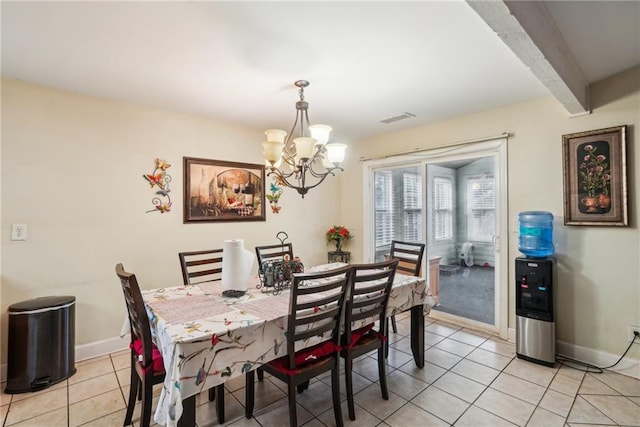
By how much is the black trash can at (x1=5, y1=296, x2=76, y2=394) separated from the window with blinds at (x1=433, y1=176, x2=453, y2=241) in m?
3.81

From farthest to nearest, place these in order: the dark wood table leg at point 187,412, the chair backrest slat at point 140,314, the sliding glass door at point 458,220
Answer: the sliding glass door at point 458,220, the chair backrest slat at point 140,314, the dark wood table leg at point 187,412

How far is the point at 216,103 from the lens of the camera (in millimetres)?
2945

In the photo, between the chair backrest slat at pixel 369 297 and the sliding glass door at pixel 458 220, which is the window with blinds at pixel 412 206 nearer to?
the sliding glass door at pixel 458 220

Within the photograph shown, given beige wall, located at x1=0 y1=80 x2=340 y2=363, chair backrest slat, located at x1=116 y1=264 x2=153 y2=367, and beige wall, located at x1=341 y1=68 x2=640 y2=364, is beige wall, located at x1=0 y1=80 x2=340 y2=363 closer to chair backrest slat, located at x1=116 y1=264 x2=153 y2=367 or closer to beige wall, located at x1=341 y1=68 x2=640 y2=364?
chair backrest slat, located at x1=116 y1=264 x2=153 y2=367

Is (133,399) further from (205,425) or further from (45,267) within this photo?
(45,267)

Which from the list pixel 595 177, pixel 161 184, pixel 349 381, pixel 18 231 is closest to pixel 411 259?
pixel 349 381

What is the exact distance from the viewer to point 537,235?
8.96 ft

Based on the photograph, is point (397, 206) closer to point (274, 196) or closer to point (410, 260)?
point (410, 260)

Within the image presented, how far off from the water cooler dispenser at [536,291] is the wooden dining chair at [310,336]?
190 cm

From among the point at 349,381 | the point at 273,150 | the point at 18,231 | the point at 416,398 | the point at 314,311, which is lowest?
the point at 416,398

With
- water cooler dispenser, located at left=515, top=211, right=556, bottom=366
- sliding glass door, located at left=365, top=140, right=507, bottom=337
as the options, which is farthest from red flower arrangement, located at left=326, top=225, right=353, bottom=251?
water cooler dispenser, located at left=515, top=211, right=556, bottom=366

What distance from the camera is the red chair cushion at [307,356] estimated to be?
1.72 metres

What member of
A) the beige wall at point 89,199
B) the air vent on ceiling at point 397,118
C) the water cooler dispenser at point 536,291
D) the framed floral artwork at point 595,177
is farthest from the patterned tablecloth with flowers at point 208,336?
the framed floral artwork at point 595,177

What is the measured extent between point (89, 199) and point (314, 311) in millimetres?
2369
